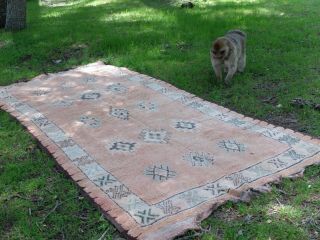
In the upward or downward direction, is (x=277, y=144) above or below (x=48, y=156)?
above

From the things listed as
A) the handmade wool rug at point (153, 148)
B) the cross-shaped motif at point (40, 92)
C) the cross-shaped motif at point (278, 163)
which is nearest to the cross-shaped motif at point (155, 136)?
the handmade wool rug at point (153, 148)

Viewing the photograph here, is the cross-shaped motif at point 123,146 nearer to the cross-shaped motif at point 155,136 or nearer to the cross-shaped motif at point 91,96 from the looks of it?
the cross-shaped motif at point 155,136

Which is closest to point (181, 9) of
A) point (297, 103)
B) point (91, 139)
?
point (297, 103)

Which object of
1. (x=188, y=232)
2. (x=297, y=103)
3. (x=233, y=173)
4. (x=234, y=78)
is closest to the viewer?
(x=188, y=232)

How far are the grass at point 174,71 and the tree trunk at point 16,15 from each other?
0.23 meters

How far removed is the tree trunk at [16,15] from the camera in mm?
9914

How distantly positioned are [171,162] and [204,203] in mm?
825

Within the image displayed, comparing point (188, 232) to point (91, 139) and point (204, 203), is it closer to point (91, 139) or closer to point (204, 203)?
point (204, 203)

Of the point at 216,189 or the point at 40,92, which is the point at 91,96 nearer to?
the point at 40,92

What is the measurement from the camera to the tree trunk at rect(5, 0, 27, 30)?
9.91 metres

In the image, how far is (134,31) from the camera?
9.59 metres

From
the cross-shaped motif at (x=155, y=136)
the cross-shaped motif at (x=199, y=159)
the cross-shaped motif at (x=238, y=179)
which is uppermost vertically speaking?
the cross-shaped motif at (x=238, y=179)

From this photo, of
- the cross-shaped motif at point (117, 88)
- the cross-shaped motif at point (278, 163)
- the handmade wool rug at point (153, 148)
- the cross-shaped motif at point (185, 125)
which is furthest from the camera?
the cross-shaped motif at point (117, 88)

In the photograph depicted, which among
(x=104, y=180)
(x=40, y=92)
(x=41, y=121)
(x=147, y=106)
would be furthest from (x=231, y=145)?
(x=40, y=92)
